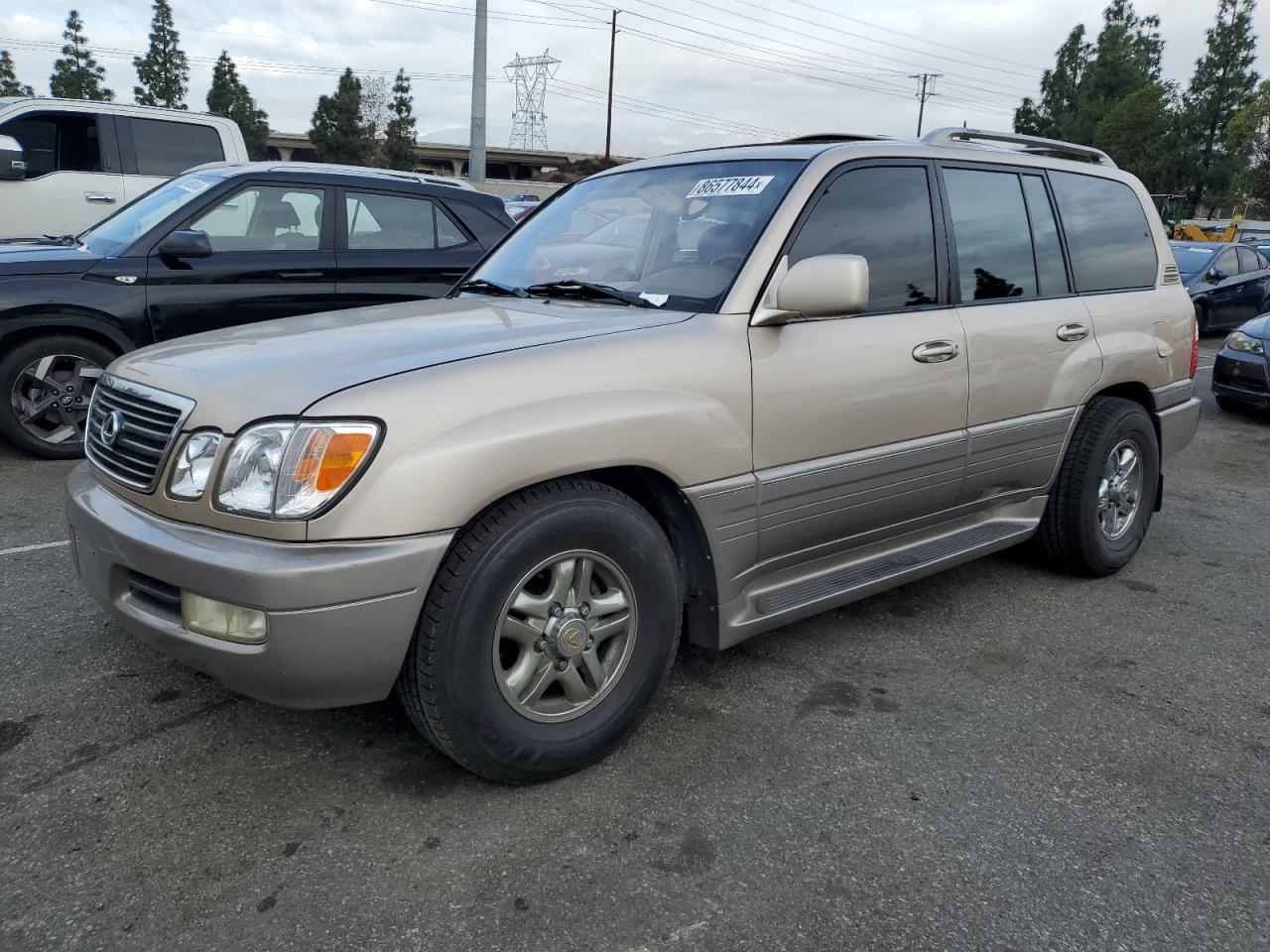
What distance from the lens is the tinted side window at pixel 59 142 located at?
8.46m

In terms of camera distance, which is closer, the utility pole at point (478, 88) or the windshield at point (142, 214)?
the windshield at point (142, 214)

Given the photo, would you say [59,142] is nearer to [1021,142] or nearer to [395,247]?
[395,247]

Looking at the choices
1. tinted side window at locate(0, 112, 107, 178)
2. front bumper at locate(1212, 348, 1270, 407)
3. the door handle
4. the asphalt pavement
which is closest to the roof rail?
the door handle

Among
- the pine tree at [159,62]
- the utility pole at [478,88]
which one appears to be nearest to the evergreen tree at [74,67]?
the pine tree at [159,62]

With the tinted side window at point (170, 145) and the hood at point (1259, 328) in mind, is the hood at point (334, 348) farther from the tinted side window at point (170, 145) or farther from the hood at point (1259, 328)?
the hood at point (1259, 328)

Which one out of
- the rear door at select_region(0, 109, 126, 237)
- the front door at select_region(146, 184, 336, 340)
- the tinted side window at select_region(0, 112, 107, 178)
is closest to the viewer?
the front door at select_region(146, 184, 336, 340)

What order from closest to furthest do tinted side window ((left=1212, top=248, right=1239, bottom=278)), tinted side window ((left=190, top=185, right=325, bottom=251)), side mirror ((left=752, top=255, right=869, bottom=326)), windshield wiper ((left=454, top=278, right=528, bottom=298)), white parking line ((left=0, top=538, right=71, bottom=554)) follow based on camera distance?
side mirror ((left=752, top=255, right=869, bottom=326)) → windshield wiper ((left=454, top=278, right=528, bottom=298)) → white parking line ((left=0, top=538, right=71, bottom=554)) → tinted side window ((left=190, top=185, right=325, bottom=251)) → tinted side window ((left=1212, top=248, right=1239, bottom=278))

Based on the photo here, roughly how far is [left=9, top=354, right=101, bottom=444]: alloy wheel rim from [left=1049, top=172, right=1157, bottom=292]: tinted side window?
5158 millimetres

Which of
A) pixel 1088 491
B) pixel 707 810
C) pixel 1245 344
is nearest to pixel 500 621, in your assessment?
pixel 707 810

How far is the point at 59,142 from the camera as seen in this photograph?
337 inches

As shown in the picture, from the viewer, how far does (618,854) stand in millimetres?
2322

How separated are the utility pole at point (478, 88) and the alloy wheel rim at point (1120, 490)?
621 inches

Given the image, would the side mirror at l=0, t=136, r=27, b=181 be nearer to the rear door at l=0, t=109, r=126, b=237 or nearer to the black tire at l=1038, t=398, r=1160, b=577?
the rear door at l=0, t=109, r=126, b=237

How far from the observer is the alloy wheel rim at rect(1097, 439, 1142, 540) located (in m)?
4.27
